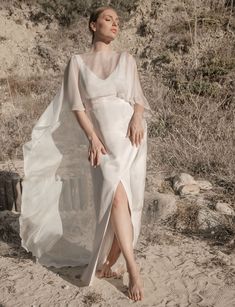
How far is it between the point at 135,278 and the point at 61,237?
0.80 m

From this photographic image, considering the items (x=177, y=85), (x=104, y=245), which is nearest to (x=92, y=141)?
(x=104, y=245)

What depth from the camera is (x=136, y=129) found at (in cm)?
305

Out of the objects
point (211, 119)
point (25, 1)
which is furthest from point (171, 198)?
point (25, 1)

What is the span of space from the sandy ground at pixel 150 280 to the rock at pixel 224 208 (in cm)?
47

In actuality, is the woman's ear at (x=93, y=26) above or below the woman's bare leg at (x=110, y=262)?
above

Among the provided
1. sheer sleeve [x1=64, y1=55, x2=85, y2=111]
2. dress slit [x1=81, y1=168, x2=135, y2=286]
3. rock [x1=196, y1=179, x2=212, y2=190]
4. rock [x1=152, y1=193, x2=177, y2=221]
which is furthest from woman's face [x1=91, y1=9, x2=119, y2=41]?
rock [x1=196, y1=179, x2=212, y2=190]

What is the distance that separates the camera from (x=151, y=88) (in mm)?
7855

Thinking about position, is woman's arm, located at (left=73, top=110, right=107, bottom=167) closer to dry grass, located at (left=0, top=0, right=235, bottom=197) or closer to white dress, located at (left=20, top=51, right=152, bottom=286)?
white dress, located at (left=20, top=51, right=152, bottom=286)

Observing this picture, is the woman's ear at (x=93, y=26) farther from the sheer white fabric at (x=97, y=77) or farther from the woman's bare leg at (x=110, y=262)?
the woman's bare leg at (x=110, y=262)

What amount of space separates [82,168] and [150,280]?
88cm

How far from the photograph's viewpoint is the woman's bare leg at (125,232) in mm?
2980

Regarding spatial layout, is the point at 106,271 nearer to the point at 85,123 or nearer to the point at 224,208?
the point at 85,123

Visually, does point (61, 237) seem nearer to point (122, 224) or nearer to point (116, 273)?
point (116, 273)

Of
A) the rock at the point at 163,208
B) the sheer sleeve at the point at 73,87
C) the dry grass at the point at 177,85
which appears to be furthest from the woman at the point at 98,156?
the dry grass at the point at 177,85
